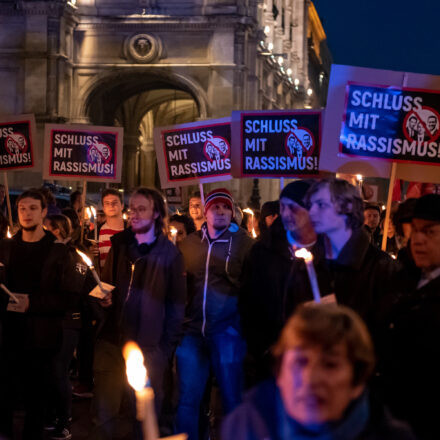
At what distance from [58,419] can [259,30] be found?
3466 centimetres

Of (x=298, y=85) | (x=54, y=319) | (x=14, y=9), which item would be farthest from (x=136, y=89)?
(x=54, y=319)

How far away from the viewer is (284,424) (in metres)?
2.19

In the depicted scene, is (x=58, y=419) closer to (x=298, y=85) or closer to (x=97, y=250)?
(x=97, y=250)

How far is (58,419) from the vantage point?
246 inches

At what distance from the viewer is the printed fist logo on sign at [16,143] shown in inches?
412

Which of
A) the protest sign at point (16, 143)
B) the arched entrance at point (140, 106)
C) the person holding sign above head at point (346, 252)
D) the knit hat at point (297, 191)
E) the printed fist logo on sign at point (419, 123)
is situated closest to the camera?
the person holding sign above head at point (346, 252)

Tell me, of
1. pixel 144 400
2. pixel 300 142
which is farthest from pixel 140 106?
pixel 144 400

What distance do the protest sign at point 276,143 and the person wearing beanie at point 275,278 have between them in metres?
3.98

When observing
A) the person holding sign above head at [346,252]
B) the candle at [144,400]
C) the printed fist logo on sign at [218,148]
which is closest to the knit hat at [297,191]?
the person holding sign above head at [346,252]

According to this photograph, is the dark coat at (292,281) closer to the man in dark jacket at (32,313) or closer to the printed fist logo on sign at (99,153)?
the man in dark jacket at (32,313)

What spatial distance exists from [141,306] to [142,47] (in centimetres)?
3173

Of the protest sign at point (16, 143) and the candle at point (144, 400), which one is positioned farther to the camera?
the protest sign at point (16, 143)

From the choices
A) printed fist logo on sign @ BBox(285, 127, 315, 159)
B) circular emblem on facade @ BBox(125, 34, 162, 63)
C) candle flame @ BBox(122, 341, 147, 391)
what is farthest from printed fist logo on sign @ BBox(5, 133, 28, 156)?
circular emblem on facade @ BBox(125, 34, 162, 63)

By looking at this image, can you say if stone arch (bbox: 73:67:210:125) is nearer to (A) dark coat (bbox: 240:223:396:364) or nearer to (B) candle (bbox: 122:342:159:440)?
(A) dark coat (bbox: 240:223:396:364)
